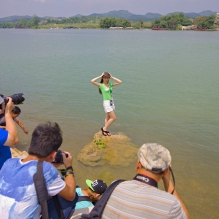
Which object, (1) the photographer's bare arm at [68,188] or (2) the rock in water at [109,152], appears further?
(2) the rock in water at [109,152]

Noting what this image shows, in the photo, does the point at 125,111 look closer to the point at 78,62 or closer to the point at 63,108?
the point at 63,108

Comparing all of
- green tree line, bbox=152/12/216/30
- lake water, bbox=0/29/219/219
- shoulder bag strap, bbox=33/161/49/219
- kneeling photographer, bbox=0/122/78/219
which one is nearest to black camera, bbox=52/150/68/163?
kneeling photographer, bbox=0/122/78/219

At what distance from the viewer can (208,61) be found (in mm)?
20500

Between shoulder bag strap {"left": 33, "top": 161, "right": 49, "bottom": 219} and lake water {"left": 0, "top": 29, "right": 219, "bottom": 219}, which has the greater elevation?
shoulder bag strap {"left": 33, "top": 161, "right": 49, "bottom": 219}

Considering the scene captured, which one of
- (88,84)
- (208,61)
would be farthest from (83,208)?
(208,61)

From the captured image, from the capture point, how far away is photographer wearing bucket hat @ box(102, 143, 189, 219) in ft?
6.71

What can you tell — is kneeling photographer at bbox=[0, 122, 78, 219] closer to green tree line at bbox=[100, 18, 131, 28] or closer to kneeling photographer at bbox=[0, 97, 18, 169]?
kneeling photographer at bbox=[0, 97, 18, 169]

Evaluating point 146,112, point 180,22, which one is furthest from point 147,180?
point 180,22

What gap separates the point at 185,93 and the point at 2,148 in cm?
961

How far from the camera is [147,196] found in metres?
2.08

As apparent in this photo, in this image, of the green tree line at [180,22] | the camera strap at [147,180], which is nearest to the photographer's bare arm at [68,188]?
the camera strap at [147,180]

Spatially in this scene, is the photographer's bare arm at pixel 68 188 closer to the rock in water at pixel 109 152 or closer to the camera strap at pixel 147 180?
the camera strap at pixel 147 180

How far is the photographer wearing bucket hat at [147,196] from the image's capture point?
2.04 meters

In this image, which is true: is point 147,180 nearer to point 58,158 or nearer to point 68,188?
point 68,188
